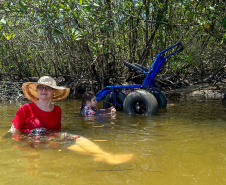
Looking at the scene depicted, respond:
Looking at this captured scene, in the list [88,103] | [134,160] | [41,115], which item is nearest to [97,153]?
[134,160]

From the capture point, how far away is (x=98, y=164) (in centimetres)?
265

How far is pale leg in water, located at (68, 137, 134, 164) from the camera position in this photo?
2.78 metres

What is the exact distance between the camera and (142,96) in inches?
250

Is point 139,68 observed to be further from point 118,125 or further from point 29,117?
point 29,117

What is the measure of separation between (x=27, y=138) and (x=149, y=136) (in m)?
1.77

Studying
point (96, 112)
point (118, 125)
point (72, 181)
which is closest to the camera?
point (72, 181)

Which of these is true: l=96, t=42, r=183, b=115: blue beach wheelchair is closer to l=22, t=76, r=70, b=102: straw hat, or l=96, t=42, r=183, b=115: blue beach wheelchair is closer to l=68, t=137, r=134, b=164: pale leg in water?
l=22, t=76, r=70, b=102: straw hat

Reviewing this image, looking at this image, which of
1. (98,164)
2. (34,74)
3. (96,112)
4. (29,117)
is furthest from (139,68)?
(34,74)

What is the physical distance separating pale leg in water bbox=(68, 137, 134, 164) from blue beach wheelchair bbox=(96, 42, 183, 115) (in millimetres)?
3038

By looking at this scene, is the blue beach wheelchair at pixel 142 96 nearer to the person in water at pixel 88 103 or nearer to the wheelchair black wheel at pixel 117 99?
the wheelchair black wheel at pixel 117 99

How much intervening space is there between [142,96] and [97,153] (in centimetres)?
348

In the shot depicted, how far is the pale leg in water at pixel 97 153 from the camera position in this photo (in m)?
2.78

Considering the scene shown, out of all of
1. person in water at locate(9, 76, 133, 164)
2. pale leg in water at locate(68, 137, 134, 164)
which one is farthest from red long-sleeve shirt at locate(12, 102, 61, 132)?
pale leg in water at locate(68, 137, 134, 164)

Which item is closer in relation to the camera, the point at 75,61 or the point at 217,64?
the point at 75,61
